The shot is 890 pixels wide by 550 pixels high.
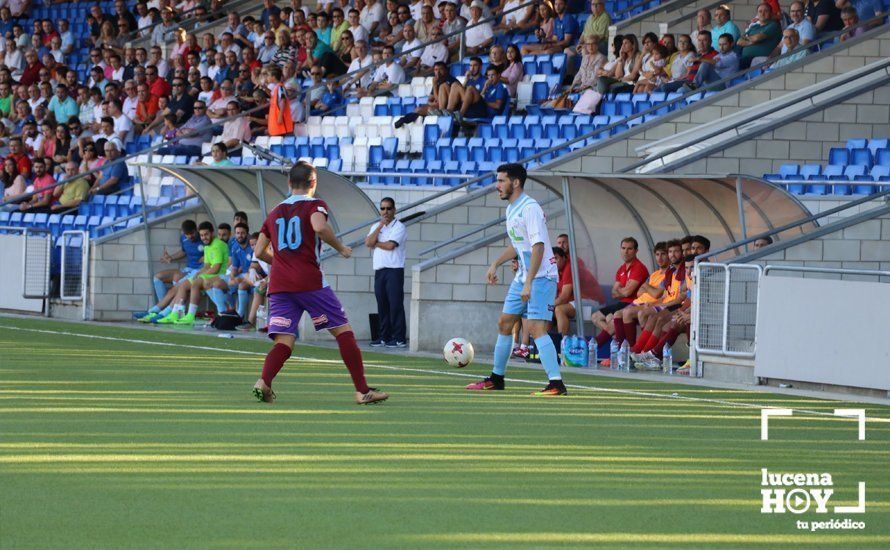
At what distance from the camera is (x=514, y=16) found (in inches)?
1087

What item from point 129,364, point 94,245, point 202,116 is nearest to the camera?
point 129,364

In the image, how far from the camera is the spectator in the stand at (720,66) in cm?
2305

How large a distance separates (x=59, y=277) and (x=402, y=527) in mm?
18001

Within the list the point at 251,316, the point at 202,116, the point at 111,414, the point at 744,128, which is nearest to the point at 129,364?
the point at 111,414

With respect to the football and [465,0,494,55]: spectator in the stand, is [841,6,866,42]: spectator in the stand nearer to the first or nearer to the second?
[465,0,494,55]: spectator in the stand

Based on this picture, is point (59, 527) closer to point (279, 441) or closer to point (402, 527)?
point (402, 527)

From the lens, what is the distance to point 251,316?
21750 millimetres

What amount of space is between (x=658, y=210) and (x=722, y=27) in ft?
21.7

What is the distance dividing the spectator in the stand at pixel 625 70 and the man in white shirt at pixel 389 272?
18.9ft

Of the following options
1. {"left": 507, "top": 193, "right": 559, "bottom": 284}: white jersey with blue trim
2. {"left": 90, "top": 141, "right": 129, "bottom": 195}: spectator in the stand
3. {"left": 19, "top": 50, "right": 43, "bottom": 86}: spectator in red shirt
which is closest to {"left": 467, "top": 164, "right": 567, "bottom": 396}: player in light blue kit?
{"left": 507, "top": 193, "right": 559, "bottom": 284}: white jersey with blue trim

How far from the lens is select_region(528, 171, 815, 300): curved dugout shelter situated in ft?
56.7

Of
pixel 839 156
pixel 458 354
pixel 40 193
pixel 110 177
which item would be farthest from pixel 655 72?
pixel 40 193

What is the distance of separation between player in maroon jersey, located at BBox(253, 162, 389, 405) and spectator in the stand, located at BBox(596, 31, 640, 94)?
12699 millimetres

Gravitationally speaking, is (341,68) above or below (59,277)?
above
